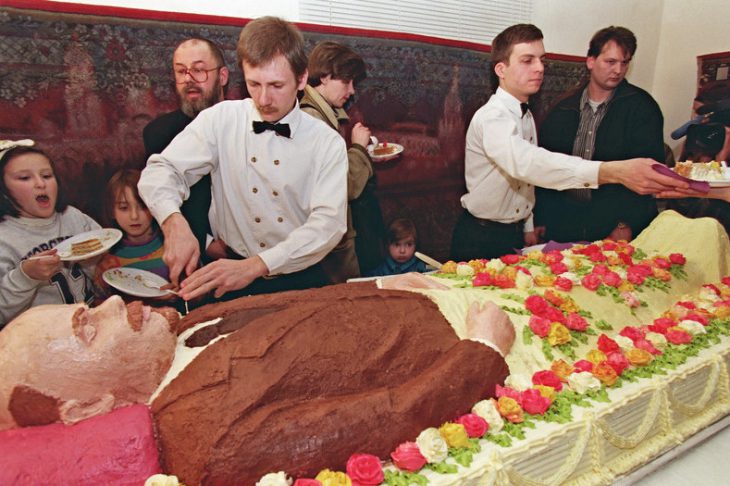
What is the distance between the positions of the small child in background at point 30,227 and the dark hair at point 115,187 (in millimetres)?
90

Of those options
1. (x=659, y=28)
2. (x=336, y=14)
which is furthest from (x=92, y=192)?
(x=659, y=28)

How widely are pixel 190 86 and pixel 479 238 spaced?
2451mm

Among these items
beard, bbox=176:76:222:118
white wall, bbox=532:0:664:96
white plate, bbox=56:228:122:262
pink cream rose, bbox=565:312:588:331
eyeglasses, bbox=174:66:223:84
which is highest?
white wall, bbox=532:0:664:96

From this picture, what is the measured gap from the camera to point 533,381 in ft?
7.07

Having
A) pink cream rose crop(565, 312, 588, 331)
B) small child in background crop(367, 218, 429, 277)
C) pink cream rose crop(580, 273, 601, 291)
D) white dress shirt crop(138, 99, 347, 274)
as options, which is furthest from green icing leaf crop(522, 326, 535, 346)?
small child in background crop(367, 218, 429, 277)

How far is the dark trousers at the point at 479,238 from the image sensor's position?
4.05 m

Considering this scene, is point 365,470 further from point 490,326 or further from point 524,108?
point 524,108

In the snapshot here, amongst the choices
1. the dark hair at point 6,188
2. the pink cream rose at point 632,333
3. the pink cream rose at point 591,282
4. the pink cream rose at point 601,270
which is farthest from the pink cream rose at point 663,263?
the dark hair at point 6,188

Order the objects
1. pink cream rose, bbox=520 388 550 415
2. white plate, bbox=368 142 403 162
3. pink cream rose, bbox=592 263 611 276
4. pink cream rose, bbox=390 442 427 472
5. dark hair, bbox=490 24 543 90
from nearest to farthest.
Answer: pink cream rose, bbox=390 442 427 472 → pink cream rose, bbox=520 388 550 415 → pink cream rose, bbox=592 263 611 276 → white plate, bbox=368 142 403 162 → dark hair, bbox=490 24 543 90

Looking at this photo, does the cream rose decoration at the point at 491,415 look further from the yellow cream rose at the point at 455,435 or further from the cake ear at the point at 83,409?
the cake ear at the point at 83,409

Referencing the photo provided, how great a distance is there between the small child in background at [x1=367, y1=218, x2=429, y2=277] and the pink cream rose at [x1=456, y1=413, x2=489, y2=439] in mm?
1757

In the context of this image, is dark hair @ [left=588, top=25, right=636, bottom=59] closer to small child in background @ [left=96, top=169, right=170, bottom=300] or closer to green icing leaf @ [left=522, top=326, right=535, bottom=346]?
green icing leaf @ [left=522, top=326, right=535, bottom=346]

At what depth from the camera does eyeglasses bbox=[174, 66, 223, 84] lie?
2541 mm

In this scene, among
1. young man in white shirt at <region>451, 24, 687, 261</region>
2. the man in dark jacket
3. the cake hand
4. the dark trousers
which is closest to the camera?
the cake hand
